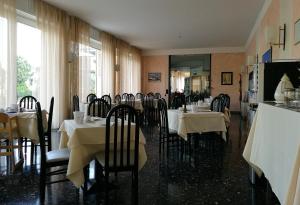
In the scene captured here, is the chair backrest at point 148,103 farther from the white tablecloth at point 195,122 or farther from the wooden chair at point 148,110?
the white tablecloth at point 195,122

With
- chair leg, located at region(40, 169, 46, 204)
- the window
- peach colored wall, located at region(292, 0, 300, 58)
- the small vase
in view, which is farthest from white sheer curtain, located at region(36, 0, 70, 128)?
the small vase

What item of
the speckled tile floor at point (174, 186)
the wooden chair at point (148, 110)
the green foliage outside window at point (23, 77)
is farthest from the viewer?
the wooden chair at point (148, 110)

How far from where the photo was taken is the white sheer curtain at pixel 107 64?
979 centimetres

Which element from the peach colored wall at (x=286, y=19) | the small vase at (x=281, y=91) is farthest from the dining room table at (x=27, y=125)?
the peach colored wall at (x=286, y=19)

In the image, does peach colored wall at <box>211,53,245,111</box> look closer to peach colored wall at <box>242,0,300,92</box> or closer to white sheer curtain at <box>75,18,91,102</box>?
white sheer curtain at <box>75,18,91,102</box>

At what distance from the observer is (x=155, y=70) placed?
1441cm

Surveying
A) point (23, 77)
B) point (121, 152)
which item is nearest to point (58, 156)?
point (121, 152)

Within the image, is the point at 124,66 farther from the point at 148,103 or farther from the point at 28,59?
the point at 28,59

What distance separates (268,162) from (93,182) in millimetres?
1977

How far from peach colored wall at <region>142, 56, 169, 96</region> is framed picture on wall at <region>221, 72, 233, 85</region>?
2.85 metres

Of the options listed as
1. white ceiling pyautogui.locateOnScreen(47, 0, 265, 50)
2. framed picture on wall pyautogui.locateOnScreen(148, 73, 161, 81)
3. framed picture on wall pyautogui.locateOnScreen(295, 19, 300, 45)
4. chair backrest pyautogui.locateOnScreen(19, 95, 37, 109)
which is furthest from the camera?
framed picture on wall pyautogui.locateOnScreen(148, 73, 161, 81)

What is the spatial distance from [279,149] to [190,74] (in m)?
12.2

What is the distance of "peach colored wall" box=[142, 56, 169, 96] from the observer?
14.2 m

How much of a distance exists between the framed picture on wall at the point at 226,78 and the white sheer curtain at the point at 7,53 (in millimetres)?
10150
